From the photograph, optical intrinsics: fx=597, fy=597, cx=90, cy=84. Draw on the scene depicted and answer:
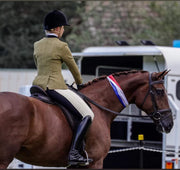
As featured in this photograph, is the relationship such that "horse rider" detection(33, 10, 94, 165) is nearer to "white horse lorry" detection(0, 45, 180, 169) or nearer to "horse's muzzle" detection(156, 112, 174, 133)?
"horse's muzzle" detection(156, 112, 174, 133)

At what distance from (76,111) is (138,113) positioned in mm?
4116

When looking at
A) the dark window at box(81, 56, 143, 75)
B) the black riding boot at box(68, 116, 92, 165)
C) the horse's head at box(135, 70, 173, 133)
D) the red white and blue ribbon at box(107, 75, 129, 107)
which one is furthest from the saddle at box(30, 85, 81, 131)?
the dark window at box(81, 56, 143, 75)

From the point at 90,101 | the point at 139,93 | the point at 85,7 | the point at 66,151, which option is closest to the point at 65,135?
the point at 66,151

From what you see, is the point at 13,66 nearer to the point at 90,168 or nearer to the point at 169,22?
the point at 169,22

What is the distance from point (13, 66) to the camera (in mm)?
23344

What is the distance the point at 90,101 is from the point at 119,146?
133 inches

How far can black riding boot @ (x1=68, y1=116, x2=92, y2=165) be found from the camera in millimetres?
7859

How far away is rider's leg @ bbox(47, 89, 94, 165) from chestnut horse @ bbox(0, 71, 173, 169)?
0.41 ft

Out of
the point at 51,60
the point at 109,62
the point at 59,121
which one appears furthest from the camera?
the point at 109,62

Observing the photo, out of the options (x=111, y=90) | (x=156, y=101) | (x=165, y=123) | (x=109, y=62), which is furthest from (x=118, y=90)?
(x=109, y=62)

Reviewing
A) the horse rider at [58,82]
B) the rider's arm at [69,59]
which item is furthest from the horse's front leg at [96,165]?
the rider's arm at [69,59]

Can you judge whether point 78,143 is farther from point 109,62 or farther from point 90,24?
point 90,24

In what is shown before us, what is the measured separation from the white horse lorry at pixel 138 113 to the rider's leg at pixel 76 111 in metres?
3.02

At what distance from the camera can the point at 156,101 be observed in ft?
28.4
